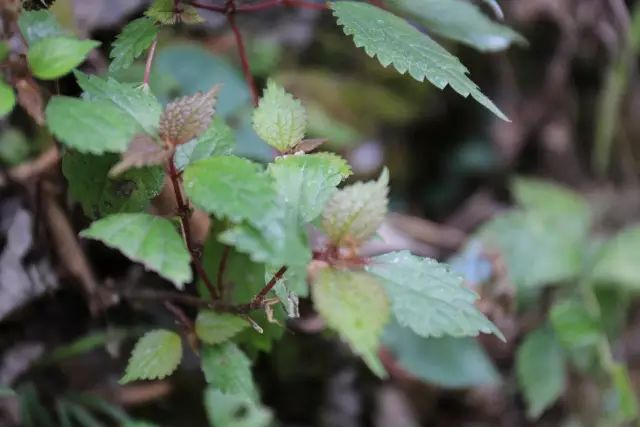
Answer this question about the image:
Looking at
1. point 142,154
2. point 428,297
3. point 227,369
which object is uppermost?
point 142,154

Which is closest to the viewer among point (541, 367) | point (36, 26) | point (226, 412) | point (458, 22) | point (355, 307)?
point (355, 307)

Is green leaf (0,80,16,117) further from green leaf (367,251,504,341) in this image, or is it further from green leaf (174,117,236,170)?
green leaf (367,251,504,341)

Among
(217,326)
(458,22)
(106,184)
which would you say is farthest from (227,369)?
(458,22)

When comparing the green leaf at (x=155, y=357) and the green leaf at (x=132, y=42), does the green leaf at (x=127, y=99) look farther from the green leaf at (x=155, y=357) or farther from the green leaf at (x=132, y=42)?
the green leaf at (x=155, y=357)

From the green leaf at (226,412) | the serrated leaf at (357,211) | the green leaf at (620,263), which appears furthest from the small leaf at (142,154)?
the green leaf at (620,263)

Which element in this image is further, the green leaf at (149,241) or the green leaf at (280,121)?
the green leaf at (280,121)

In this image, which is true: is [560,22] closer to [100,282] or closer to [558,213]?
[558,213]

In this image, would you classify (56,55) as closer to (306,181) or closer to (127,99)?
(127,99)

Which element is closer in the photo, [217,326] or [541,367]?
[217,326]
